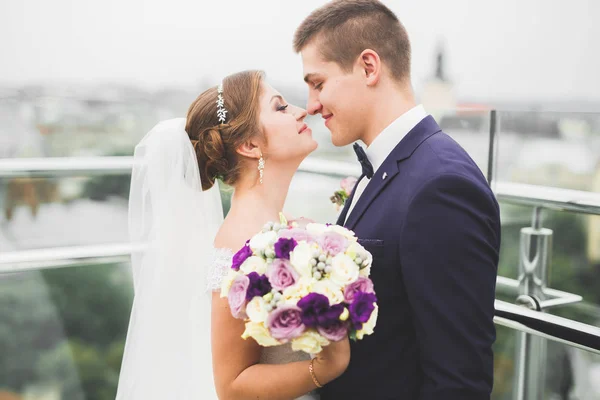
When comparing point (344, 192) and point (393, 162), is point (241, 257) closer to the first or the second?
point (393, 162)

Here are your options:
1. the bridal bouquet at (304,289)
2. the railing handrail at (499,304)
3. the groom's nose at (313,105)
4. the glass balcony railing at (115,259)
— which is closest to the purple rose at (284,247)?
the bridal bouquet at (304,289)

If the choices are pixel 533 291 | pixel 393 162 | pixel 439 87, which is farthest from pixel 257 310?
pixel 439 87

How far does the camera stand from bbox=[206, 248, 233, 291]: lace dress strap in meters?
1.51

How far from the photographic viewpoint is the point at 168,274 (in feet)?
5.84

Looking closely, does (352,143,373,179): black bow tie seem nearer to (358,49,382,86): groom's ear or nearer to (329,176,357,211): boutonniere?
(358,49,382,86): groom's ear

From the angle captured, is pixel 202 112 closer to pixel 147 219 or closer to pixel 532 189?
pixel 147 219

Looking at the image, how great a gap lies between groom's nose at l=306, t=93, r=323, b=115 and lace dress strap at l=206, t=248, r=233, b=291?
0.46m

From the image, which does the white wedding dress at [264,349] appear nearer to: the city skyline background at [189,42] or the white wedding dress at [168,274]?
the white wedding dress at [168,274]

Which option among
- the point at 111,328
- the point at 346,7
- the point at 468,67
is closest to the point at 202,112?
the point at 346,7

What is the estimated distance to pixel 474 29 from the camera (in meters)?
4.90

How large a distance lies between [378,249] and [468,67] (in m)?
3.55

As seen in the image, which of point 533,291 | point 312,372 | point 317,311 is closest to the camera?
point 317,311

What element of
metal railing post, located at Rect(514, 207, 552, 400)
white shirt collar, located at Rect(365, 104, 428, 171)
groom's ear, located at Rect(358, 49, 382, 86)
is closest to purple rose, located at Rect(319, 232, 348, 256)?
white shirt collar, located at Rect(365, 104, 428, 171)

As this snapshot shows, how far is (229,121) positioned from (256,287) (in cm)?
71
